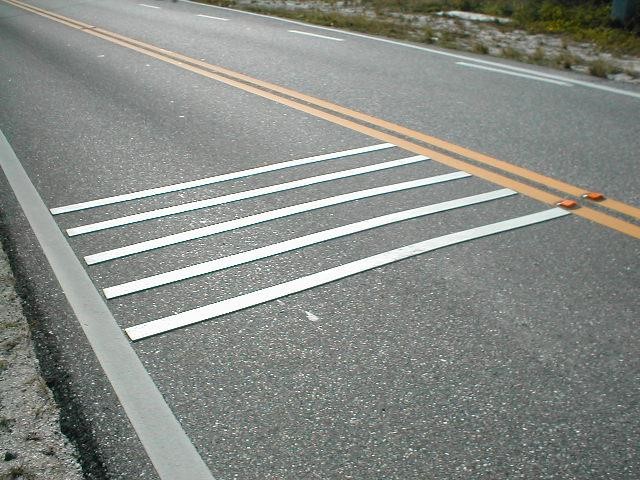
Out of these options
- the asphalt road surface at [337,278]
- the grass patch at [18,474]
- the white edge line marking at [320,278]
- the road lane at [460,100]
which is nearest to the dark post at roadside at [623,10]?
the road lane at [460,100]

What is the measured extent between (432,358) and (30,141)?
538cm

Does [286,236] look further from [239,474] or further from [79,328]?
[239,474]

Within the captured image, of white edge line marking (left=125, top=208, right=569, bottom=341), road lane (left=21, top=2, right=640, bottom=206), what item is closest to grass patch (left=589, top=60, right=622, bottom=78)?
road lane (left=21, top=2, right=640, bottom=206)

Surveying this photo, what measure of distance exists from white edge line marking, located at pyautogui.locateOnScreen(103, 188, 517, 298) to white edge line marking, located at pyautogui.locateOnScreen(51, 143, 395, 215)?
147 cm

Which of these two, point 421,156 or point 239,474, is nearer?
point 239,474

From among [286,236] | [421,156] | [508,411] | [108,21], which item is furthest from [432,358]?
[108,21]

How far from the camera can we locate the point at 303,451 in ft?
10.5

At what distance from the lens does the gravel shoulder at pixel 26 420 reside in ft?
10.1

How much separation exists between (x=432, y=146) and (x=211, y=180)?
1.96m

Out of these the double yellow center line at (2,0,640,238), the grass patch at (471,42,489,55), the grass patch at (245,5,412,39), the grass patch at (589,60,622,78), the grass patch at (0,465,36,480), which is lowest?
the grass patch at (0,465,36,480)

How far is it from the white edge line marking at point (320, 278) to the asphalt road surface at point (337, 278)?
0.06ft

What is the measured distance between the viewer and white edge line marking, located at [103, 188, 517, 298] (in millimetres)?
4633

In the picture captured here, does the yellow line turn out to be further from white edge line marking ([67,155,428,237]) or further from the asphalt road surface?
white edge line marking ([67,155,428,237])

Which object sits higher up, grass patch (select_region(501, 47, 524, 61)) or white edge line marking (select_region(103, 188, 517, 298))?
grass patch (select_region(501, 47, 524, 61))
